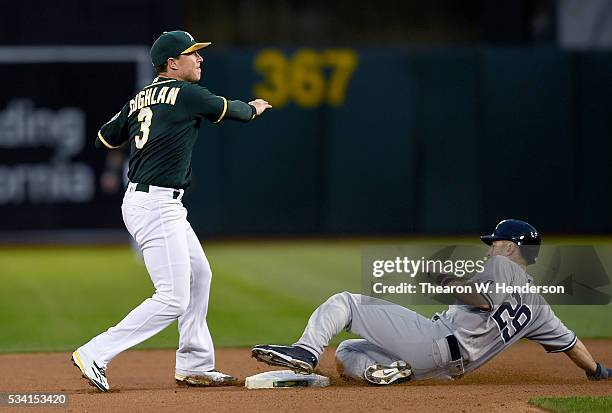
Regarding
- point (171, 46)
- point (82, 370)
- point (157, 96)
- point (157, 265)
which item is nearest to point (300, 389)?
point (157, 265)

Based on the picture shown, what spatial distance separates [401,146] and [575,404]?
13.8m

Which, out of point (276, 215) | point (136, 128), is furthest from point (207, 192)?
point (136, 128)

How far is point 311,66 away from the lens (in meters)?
19.4

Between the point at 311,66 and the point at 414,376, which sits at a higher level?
the point at 311,66

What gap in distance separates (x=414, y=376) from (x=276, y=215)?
12.8 metres

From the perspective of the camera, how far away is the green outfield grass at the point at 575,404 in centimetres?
551

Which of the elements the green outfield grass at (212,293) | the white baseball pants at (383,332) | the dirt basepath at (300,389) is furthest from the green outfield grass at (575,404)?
the green outfield grass at (212,293)

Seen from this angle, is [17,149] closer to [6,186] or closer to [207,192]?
[6,186]

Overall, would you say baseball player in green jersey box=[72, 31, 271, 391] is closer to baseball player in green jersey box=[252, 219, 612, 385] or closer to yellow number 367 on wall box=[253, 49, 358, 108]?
baseball player in green jersey box=[252, 219, 612, 385]

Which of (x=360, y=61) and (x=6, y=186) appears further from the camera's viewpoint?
(x=360, y=61)

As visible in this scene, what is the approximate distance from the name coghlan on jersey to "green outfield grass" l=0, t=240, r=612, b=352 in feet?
9.39

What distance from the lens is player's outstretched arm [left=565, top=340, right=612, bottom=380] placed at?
650 cm

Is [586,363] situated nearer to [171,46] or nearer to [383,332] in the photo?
[383,332]

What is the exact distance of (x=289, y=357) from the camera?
6.01 meters
